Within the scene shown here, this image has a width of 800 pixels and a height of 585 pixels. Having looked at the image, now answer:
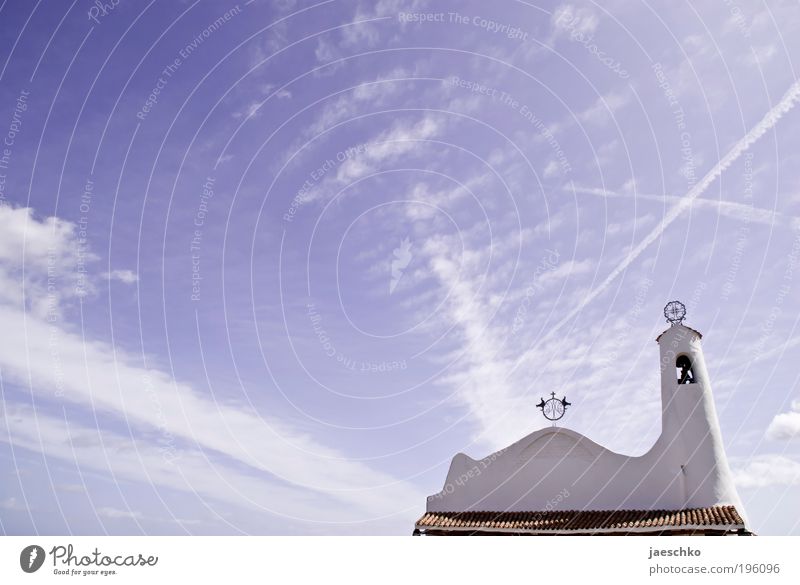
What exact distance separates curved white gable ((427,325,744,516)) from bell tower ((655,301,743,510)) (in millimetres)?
36

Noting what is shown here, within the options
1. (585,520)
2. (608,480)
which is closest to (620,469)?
(608,480)

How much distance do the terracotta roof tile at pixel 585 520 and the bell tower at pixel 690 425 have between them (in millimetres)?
1041

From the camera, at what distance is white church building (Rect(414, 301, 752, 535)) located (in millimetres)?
23109

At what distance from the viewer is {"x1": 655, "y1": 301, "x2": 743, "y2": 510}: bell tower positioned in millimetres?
23391

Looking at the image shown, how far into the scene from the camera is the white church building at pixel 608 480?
23.1 meters

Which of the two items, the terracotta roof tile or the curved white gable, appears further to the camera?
the curved white gable

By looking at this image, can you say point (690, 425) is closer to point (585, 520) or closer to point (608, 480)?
point (608, 480)

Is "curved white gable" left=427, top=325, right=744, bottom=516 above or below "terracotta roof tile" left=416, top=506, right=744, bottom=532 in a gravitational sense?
above

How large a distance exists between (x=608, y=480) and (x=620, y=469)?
680 millimetres
